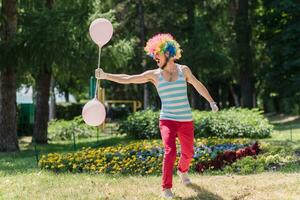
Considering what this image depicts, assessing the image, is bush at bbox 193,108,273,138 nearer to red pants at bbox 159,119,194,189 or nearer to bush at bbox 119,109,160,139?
bush at bbox 119,109,160,139

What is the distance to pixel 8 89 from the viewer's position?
1399 centimetres

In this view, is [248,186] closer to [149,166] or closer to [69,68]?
[149,166]

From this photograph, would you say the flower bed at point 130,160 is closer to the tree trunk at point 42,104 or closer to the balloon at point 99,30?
the balloon at point 99,30

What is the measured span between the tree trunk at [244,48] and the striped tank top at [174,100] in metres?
19.5

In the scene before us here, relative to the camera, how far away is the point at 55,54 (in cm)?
1375

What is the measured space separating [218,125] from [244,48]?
10125 mm

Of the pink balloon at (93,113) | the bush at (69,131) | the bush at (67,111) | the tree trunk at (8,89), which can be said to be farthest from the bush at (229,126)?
the bush at (67,111)

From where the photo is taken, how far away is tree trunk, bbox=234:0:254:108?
2530 cm

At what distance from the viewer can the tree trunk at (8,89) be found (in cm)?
1386

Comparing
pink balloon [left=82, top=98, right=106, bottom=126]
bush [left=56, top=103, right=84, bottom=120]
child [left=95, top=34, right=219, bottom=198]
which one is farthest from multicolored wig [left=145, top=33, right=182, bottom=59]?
bush [left=56, top=103, right=84, bottom=120]

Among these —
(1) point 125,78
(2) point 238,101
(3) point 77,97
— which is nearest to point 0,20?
(1) point 125,78

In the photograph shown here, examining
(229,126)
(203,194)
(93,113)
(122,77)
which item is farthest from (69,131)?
(203,194)

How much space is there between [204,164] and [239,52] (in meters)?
17.7

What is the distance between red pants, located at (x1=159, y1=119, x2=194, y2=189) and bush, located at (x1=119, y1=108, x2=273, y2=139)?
9.48 m
